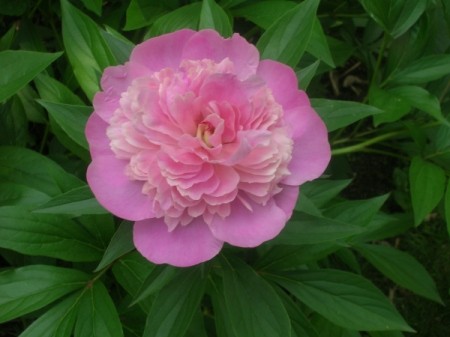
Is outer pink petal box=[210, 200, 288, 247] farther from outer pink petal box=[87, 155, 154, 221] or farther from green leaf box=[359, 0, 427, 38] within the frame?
green leaf box=[359, 0, 427, 38]

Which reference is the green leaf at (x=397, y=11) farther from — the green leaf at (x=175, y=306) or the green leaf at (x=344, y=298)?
the green leaf at (x=175, y=306)

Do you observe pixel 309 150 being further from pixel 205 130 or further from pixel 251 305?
pixel 251 305

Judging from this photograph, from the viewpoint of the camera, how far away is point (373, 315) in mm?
1086

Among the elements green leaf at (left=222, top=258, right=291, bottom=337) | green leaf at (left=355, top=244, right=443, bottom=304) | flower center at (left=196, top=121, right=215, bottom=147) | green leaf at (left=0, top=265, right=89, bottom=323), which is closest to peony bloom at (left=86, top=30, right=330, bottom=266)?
flower center at (left=196, top=121, right=215, bottom=147)

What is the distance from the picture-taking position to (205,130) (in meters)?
0.73

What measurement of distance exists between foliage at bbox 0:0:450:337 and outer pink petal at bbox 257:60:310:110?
0.35ft

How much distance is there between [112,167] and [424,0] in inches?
30.7

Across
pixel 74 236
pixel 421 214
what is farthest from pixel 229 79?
pixel 421 214

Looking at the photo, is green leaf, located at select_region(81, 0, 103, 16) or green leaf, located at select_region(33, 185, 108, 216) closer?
green leaf, located at select_region(33, 185, 108, 216)

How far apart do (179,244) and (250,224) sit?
9cm

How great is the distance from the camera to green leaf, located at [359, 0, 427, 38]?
1.22 m

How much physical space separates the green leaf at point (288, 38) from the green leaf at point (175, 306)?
36 centimetres

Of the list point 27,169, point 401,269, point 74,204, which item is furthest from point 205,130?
point 401,269

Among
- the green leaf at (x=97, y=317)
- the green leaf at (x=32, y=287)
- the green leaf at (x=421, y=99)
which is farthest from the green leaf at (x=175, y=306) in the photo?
the green leaf at (x=421, y=99)
